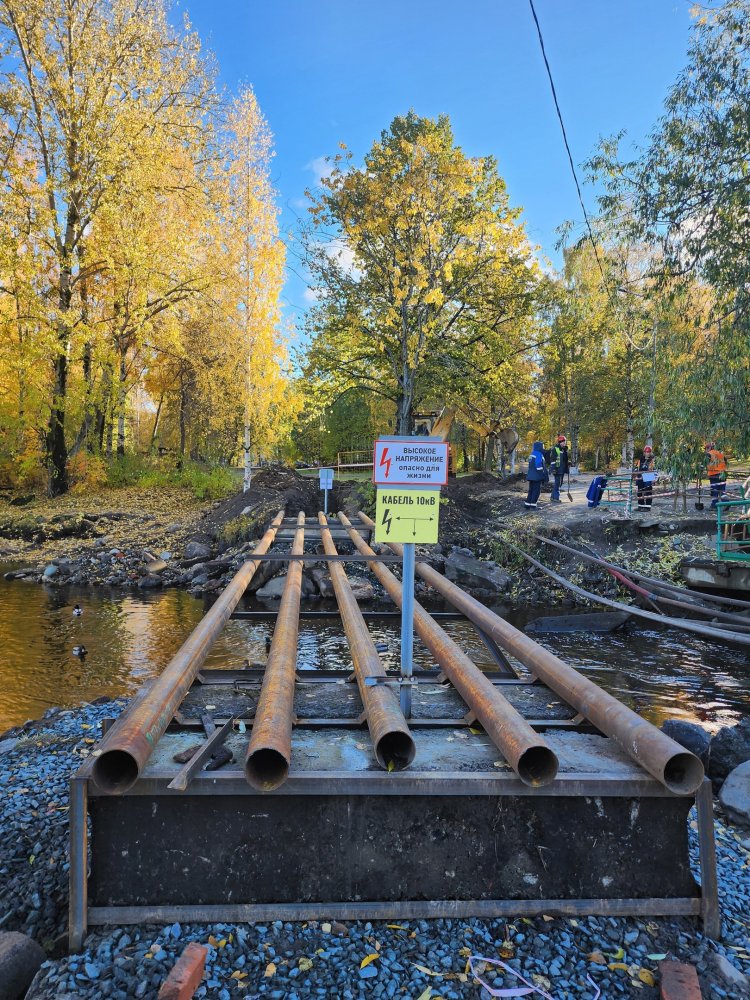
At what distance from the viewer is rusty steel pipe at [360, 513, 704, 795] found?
3152mm

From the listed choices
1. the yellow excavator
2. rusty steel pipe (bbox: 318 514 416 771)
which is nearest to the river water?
rusty steel pipe (bbox: 318 514 416 771)

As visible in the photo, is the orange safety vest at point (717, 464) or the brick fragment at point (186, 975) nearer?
the brick fragment at point (186, 975)

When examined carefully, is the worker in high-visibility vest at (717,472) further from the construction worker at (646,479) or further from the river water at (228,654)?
the river water at (228,654)

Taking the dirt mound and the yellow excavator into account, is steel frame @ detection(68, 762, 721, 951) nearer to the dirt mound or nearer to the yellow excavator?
the dirt mound

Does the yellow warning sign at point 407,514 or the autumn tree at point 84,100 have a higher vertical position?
the autumn tree at point 84,100

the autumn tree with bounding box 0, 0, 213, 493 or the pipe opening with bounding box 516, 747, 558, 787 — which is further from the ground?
the autumn tree with bounding box 0, 0, 213, 493

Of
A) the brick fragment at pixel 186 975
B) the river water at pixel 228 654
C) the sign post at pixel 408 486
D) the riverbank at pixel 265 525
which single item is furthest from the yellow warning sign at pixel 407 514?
the riverbank at pixel 265 525

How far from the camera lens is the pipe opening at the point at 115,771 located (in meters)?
3.02

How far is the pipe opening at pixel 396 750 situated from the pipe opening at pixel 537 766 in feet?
1.82

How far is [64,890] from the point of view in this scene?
140 inches

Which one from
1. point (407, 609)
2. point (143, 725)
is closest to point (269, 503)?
point (407, 609)

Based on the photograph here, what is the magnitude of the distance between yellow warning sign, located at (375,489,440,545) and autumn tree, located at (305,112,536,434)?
1462cm

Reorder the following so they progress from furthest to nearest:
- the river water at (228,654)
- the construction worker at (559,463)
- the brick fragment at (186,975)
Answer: the construction worker at (559,463), the river water at (228,654), the brick fragment at (186,975)

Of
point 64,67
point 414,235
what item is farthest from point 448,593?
point 64,67
